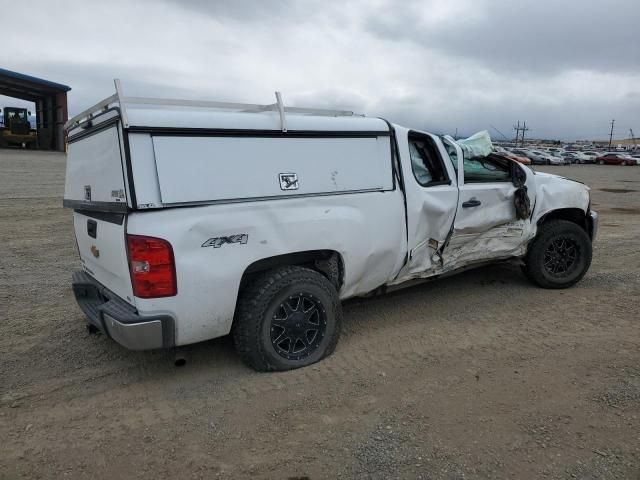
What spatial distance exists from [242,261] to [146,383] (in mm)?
1181

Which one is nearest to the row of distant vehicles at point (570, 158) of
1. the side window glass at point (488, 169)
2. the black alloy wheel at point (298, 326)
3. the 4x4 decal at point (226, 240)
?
the side window glass at point (488, 169)

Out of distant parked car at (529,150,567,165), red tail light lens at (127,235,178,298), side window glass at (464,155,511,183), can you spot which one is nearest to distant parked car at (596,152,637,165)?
distant parked car at (529,150,567,165)

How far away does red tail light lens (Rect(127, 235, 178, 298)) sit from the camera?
3.08 meters

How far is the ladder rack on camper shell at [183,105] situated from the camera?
308cm

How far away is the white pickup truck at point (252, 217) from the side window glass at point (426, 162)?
0.04 ft

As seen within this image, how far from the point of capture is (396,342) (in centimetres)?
431

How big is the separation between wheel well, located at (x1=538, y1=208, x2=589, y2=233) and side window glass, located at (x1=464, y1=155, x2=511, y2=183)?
2.34 ft

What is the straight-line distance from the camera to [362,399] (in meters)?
3.40

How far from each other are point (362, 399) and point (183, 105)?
2.38 meters

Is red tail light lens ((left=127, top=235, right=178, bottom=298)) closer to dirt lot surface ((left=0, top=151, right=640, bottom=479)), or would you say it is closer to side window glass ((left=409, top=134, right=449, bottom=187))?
dirt lot surface ((left=0, top=151, right=640, bottom=479))

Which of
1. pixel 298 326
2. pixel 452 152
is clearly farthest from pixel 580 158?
pixel 298 326

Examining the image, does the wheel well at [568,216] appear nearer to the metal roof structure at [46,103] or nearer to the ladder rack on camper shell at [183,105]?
the ladder rack on camper shell at [183,105]

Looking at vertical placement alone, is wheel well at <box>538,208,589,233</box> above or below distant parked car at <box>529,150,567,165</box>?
above

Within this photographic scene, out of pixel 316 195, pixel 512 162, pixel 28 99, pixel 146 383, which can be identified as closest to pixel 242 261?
pixel 316 195
